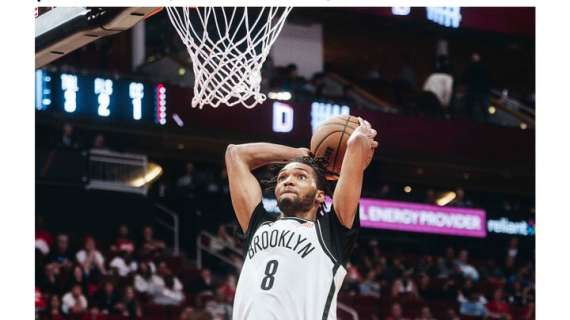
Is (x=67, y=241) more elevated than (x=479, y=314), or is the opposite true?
(x=67, y=241)

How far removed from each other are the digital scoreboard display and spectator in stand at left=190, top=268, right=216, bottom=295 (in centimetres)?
222

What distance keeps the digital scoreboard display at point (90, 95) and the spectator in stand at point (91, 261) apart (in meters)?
1.99

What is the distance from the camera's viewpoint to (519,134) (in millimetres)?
21609

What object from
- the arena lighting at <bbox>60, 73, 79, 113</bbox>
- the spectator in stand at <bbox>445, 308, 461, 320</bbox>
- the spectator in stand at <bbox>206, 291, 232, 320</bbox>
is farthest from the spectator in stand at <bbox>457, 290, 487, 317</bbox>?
the arena lighting at <bbox>60, 73, 79, 113</bbox>

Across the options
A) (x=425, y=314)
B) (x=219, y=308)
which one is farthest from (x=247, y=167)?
(x=425, y=314)

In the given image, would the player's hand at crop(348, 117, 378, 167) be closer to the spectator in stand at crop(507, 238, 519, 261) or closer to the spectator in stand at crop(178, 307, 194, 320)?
the spectator in stand at crop(178, 307, 194, 320)

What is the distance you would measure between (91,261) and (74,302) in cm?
96

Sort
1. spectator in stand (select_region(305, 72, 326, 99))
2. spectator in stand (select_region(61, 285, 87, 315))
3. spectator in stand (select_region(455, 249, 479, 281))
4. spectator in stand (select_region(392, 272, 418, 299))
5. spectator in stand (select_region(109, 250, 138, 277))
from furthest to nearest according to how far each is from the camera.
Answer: spectator in stand (select_region(305, 72, 326, 99)), spectator in stand (select_region(455, 249, 479, 281)), spectator in stand (select_region(392, 272, 418, 299)), spectator in stand (select_region(109, 250, 138, 277)), spectator in stand (select_region(61, 285, 87, 315))

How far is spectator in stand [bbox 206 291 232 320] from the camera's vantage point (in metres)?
14.7

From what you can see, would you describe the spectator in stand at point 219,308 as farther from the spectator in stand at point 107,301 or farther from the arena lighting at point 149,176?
the arena lighting at point 149,176
